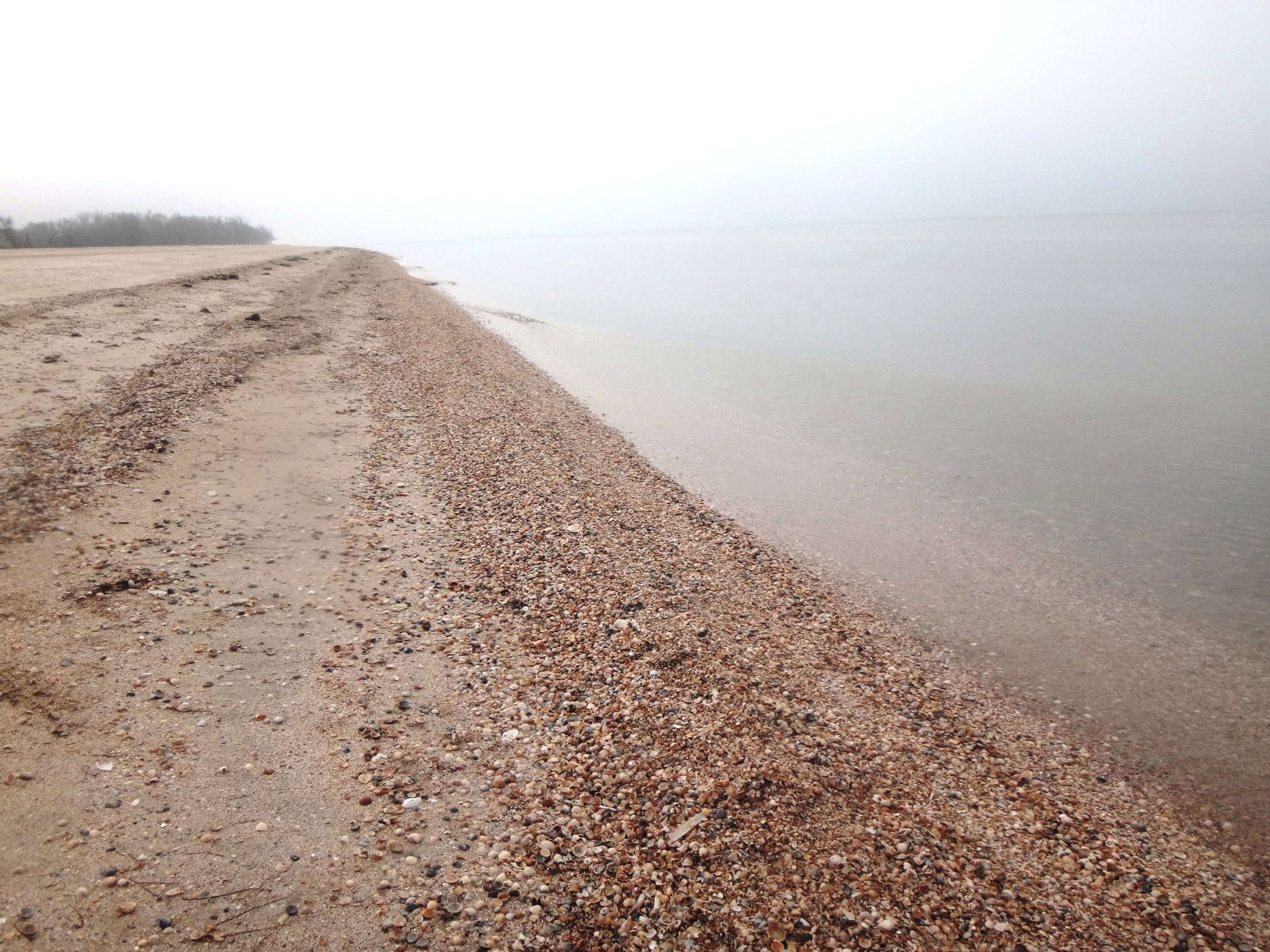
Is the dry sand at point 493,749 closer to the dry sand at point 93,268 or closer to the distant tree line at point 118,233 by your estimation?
the dry sand at point 93,268

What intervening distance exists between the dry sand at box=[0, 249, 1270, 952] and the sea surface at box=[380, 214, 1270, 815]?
1.35 metres

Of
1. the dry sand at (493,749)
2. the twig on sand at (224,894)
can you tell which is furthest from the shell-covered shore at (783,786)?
the twig on sand at (224,894)

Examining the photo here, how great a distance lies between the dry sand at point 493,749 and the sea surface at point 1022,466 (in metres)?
1.35

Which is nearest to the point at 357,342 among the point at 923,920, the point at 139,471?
the point at 139,471

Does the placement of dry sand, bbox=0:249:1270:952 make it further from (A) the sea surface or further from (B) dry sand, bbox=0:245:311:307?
(B) dry sand, bbox=0:245:311:307

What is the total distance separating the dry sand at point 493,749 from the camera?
3957 millimetres

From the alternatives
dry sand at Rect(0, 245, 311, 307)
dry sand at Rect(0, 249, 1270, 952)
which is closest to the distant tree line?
dry sand at Rect(0, 245, 311, 307)

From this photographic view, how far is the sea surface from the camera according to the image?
750cm

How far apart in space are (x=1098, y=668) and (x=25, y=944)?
936 centimetres

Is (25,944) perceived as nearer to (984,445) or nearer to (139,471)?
(139,471)

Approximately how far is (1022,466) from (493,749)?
44.7 ft

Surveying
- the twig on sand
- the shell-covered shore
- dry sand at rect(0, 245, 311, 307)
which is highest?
dry sand at rect(0, 245, 311, 307)

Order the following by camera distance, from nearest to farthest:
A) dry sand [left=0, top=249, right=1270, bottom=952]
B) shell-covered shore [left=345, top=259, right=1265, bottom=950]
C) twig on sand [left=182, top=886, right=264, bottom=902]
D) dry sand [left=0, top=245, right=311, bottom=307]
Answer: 1. twig on sand [left=182, top=886, right=264, bottom=902]
2. dry sand [left=0, top=249, right=1270, bottom=952]
3. shell-covered shore [left=345, top=259, right=1265, bottom=950]
4. dry sand [left=0, top=245, right=311, bottom=307]

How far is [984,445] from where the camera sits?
53.2 ft
